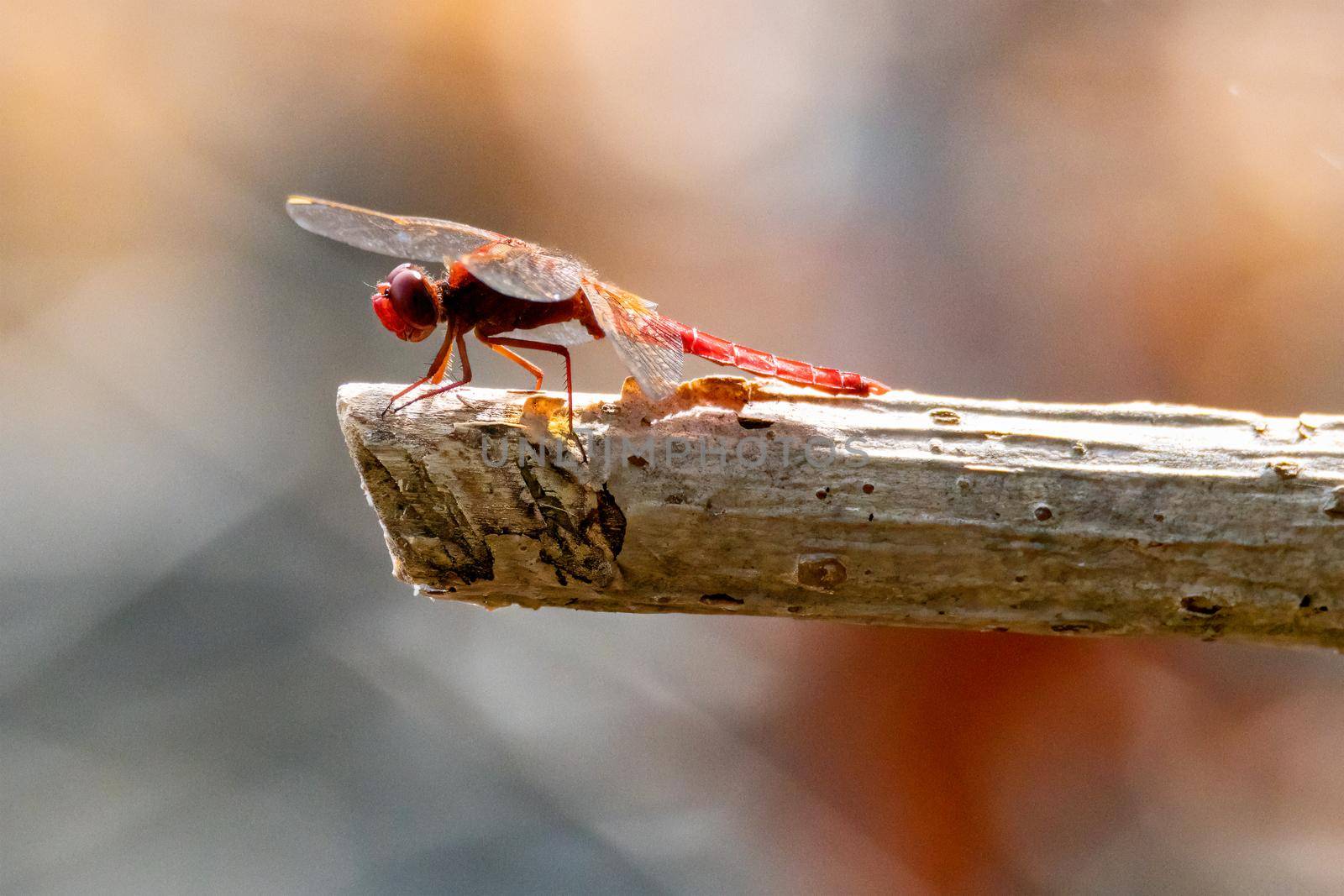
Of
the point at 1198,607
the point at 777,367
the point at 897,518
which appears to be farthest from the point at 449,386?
the point at 1198,607

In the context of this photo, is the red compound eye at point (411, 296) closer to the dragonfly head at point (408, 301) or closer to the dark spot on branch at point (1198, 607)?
the dragonfly head at point (408, 301)

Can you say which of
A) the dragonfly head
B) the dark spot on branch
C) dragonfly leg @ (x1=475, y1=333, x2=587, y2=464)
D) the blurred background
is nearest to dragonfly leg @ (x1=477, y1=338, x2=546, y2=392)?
dragonfly leg @ (x1=475, y1=333, x2=587, y2=464)

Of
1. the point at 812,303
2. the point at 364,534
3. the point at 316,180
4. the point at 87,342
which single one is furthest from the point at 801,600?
the point at 87,342

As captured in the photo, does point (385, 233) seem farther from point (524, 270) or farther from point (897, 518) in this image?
point (897, 518)

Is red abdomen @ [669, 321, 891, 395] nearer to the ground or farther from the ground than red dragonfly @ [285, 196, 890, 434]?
farther from the ground

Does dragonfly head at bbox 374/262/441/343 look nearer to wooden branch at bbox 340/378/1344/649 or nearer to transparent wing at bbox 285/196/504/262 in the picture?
transparent wing at bbox 285/196/504/262

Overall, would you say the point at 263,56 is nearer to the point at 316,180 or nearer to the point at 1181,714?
the point at 316,180

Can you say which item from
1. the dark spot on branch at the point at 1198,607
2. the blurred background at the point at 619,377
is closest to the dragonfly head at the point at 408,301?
the blurred background at the point at 619,377
